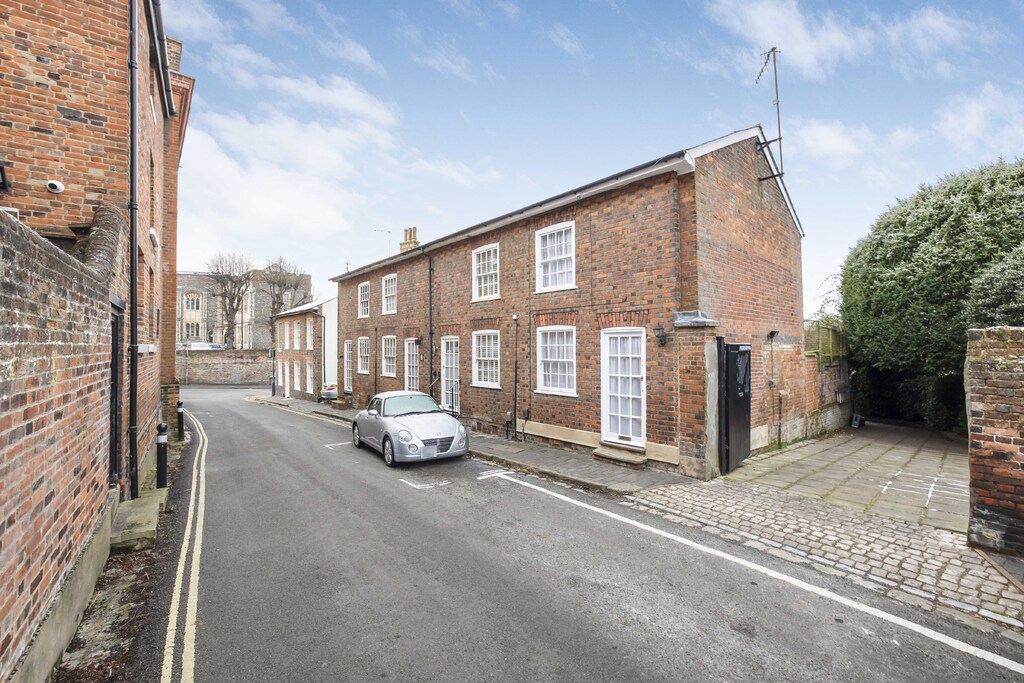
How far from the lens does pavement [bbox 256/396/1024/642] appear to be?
4.68 meters

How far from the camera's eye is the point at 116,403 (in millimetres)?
6523

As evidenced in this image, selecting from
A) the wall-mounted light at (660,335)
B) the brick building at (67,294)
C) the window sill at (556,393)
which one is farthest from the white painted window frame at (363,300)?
the wall-mounted light at (660,335)

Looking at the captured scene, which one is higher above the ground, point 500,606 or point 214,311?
point 214,311

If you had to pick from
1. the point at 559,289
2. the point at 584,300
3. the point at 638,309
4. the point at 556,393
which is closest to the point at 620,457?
the point at 556,393

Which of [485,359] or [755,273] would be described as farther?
[485,359]

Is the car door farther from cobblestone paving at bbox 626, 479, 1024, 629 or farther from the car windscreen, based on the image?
cobblestone paving at bbox 626, 479, 1024, 629

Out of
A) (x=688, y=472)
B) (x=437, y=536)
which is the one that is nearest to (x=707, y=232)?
(x=688, y=472)

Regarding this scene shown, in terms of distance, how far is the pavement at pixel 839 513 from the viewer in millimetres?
4680

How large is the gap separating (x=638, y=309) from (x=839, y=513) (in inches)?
189

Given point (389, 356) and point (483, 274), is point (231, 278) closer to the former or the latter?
point (389, 356)

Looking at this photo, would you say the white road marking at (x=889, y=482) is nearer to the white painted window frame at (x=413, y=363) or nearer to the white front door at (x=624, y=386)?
the white front door at (x=624, y=386)

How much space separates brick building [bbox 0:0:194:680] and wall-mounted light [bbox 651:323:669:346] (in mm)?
8489

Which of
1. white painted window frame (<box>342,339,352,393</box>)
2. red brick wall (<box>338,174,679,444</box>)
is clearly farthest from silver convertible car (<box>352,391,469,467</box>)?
white painted window frame (<box>342,339,352,393</box>)

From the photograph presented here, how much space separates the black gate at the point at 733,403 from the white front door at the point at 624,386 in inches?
57.0
